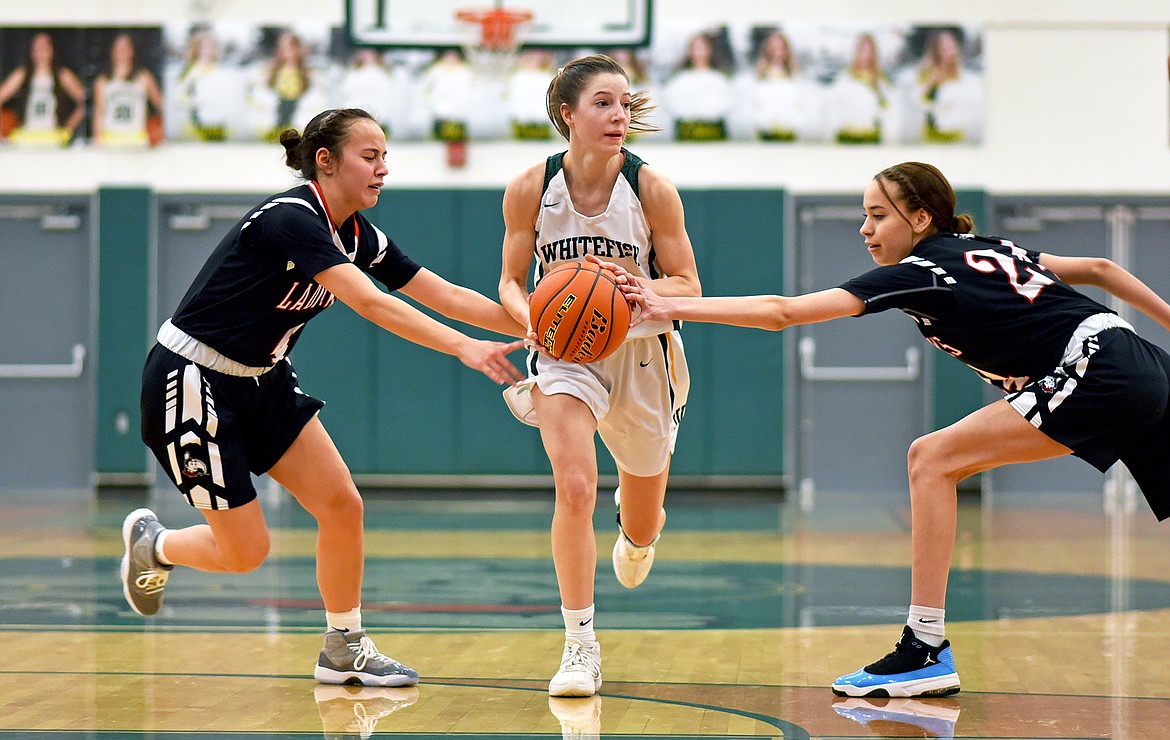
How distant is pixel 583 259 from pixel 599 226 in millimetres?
287

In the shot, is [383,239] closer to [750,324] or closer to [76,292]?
[750,324]

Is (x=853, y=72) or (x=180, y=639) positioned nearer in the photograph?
(x=180, y=639)

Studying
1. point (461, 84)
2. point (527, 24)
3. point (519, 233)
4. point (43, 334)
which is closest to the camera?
point (519, 233)

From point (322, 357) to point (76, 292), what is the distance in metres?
2.44

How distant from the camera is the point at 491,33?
34.9ft

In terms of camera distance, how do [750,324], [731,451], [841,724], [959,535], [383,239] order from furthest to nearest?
1. [731,451]
2. [959,535]
3. [383,239]
4. [750,324]
5. [841,724]

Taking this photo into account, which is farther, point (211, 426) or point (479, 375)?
point (479, 375)

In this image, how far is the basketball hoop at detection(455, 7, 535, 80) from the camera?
34.5ft

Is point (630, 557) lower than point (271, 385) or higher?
lower

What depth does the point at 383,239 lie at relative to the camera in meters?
4.20

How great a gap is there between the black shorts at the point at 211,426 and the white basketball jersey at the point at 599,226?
998 mm

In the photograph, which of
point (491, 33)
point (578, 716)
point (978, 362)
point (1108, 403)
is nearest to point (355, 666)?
point (578, 716)

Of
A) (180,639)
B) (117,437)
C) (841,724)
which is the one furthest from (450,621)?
(117,437)

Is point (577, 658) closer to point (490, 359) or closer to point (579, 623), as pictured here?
point (579, 623)
